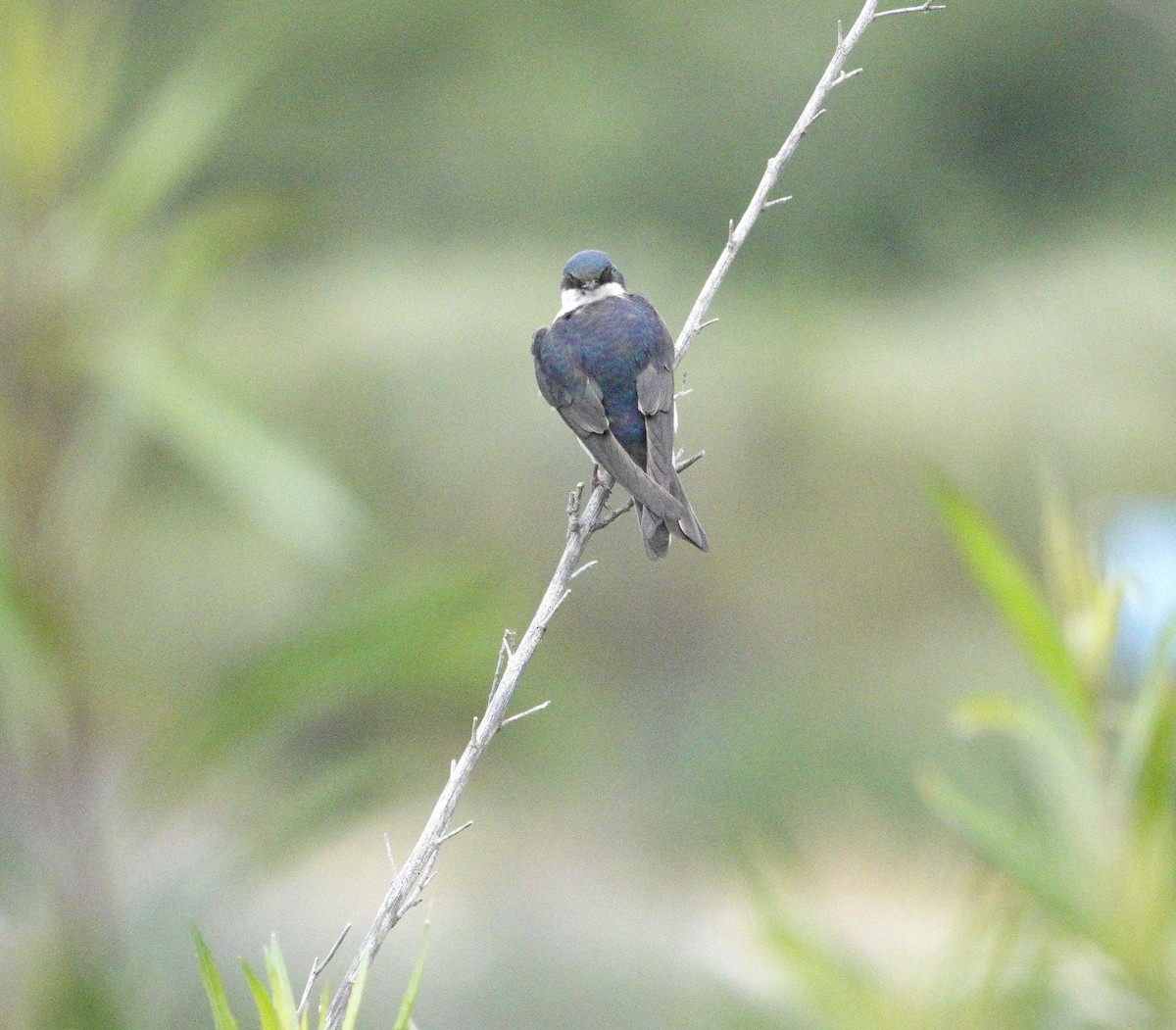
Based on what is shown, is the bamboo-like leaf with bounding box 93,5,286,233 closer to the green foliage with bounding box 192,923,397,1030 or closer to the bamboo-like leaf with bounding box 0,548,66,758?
the bamboo-like leaf with bounding box 0,548,66,758

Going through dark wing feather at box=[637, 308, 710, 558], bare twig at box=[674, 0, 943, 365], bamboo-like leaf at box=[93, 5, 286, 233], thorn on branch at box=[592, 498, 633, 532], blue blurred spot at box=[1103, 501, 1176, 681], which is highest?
bamboo-like leaf at box=[93, 5, 286, 233]

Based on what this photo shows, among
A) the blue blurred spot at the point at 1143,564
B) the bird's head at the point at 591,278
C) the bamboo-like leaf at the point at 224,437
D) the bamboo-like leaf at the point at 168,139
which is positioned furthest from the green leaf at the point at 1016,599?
the blue blurred spot at the point at 1143,564

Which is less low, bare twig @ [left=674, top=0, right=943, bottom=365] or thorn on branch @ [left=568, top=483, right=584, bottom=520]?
bare twig @ [left=674, top=0, right=943, bottom=365]

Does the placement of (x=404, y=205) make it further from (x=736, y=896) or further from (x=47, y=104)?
(x=47, y=104)

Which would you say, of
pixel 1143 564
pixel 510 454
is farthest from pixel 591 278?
pixel 510 454

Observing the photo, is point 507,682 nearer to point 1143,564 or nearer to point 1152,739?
point 1152,739

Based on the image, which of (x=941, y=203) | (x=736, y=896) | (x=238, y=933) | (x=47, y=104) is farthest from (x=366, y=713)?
(x=941, y=203)

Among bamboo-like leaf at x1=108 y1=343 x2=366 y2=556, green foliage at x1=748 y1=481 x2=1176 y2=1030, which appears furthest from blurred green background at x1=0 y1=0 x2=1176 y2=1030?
green foliage at x1=748 y1=481 x2=1176 y2=1030

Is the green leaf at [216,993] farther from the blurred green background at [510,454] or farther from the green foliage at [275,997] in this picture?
the blurred green background at [510,454]
